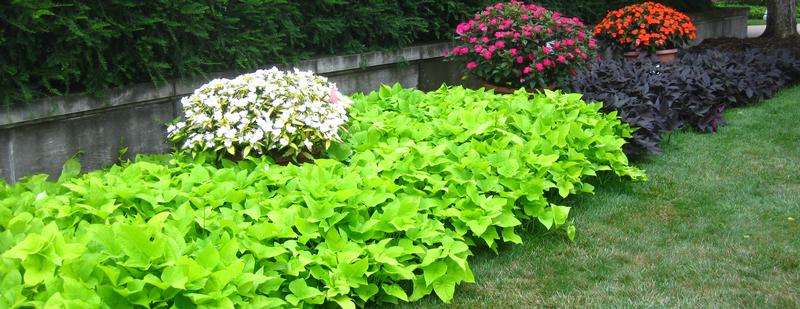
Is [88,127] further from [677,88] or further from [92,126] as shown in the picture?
[677,88]

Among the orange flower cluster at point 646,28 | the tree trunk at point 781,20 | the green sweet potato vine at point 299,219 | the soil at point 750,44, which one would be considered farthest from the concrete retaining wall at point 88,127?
the tree trunk at point 781,20

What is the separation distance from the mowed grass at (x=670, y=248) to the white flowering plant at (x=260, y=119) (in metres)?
1.33

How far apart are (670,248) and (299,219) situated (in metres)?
2.15

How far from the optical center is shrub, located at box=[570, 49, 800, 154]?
6.92m

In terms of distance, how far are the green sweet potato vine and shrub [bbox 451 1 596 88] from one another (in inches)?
74.8

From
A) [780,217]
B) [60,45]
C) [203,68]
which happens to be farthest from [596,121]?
[60,45]

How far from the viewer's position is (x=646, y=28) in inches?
412

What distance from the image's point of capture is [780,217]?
5070 millimetres

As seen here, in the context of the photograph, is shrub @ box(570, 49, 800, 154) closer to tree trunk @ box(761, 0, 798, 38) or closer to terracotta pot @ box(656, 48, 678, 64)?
terracotta pot @ box(656, 48, 678, 64)

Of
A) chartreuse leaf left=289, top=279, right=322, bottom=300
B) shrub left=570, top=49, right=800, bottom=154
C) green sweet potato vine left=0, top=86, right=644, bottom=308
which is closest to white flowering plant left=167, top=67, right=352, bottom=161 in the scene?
green sweet potato vine left=0, top=86, right=644, bottom=308

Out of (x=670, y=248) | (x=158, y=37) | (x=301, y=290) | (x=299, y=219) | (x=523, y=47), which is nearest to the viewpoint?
(x=301, y=290)

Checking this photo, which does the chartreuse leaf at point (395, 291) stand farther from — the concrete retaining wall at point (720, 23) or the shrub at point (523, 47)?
the concrete retaining wall at point (720, 23)

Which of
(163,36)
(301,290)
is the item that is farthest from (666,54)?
(301,290)

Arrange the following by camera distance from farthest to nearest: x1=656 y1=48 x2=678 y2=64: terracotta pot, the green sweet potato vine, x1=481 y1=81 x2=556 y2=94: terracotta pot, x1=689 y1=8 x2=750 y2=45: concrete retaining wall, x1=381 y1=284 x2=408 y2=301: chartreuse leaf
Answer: x1=689 y1=8 x2=750 y2=45: concrete retaining wall < x1=656 y1=48 x2=678 y2=64: terracotta pot < x1=481 y1=81 x2=556 y2=94: terracotta pot < x1=381 y1=284 x2=408 y2=301: chartreuse leaf < the green sweet potato vine
